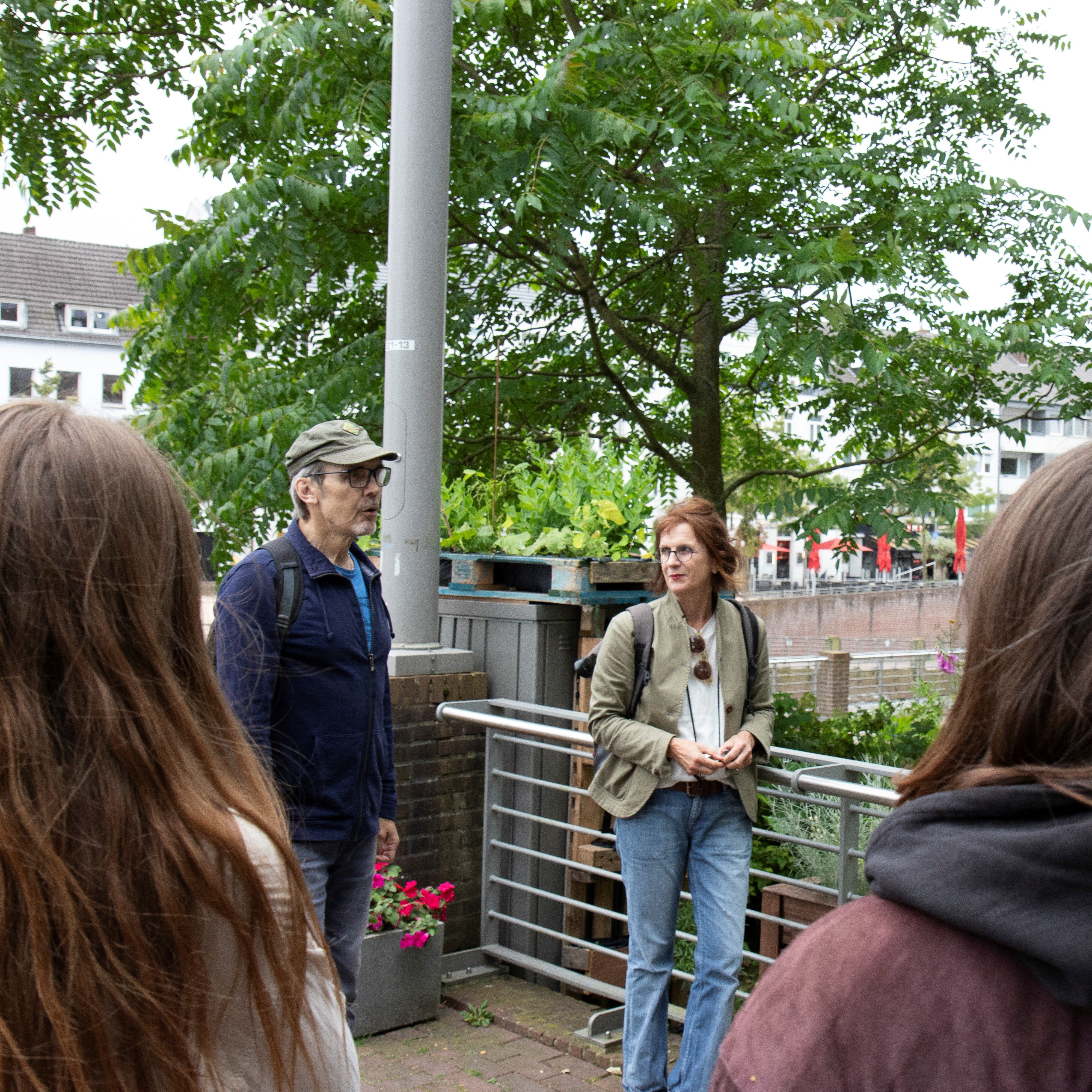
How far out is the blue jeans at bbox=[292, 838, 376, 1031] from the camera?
3.35m

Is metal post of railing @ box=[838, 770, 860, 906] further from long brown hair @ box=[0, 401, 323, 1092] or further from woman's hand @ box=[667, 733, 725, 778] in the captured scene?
long brown hair @ box=[0, 401, 323, 1092]

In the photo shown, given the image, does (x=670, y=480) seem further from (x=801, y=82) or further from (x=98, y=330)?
(x=98, y=330)

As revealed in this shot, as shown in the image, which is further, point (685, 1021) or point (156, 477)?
point (685, 1021)

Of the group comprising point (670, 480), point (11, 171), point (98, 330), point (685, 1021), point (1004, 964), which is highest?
point (98, 330)

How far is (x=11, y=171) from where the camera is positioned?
7949 millimetres

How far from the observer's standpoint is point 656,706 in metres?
3.56

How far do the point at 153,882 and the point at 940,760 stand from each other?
2.53ft

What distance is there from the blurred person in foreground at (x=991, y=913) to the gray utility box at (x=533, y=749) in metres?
3.80

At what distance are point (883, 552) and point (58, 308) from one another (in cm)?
3843

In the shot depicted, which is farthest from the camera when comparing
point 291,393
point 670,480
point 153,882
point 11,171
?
point 670,480

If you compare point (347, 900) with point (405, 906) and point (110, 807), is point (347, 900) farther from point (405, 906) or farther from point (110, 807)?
point (110, 807)

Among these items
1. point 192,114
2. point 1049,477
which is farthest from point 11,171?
point 1049,477

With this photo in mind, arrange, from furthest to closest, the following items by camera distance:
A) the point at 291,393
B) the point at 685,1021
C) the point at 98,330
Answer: the point at 98,330 → the point at 291,393 → the point at 685,1021

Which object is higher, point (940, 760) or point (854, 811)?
point (940, 760)
